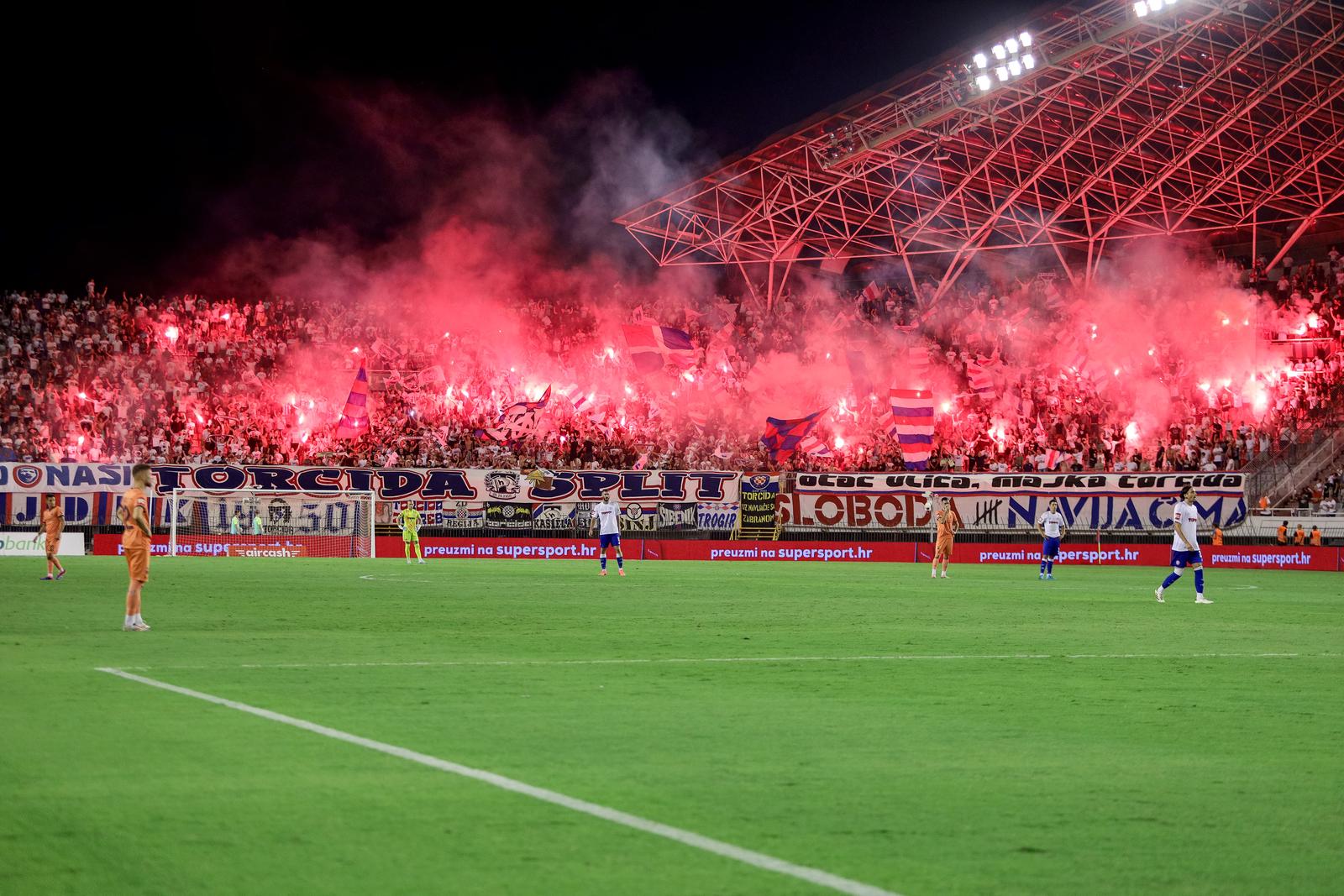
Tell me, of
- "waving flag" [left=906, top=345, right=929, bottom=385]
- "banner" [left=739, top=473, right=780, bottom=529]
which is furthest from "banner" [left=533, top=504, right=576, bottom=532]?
"waving flag" [left=906, top=345, right=929, bottom=385]

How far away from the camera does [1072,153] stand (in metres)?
50.6

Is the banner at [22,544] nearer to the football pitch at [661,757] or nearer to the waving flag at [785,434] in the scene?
the waving flag at [785,434]

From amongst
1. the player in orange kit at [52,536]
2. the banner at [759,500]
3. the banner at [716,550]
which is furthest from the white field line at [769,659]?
the banner at [759,500]

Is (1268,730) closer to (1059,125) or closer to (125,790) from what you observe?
(125,790)

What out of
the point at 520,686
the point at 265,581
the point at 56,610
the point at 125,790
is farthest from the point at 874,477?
the point at 125,790

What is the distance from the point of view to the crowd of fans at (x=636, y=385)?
4900cm

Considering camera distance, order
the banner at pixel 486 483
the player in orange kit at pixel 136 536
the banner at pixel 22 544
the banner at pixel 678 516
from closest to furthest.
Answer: the player in orange kit at pixel 136 536
the banner at pixel 22 544
the banner at pixel 486 483
the banner at pixel 678 516

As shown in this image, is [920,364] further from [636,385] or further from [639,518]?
[639,518]

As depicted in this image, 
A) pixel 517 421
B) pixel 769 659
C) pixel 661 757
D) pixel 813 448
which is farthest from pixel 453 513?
pixel 661 757

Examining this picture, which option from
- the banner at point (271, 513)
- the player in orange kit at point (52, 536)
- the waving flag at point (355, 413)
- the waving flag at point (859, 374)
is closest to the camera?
the player in orange kit at point (52, 536)

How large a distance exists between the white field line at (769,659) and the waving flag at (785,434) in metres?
34.7

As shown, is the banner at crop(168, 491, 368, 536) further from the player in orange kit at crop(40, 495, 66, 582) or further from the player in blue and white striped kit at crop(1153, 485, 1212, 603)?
the player in blue and white striped kit at crop(1153, 485, 1212, 603)

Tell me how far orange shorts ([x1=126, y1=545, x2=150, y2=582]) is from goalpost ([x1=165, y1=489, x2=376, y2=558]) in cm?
2902

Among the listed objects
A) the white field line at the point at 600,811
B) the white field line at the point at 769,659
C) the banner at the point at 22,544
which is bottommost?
the white field line at the point at 600,811
